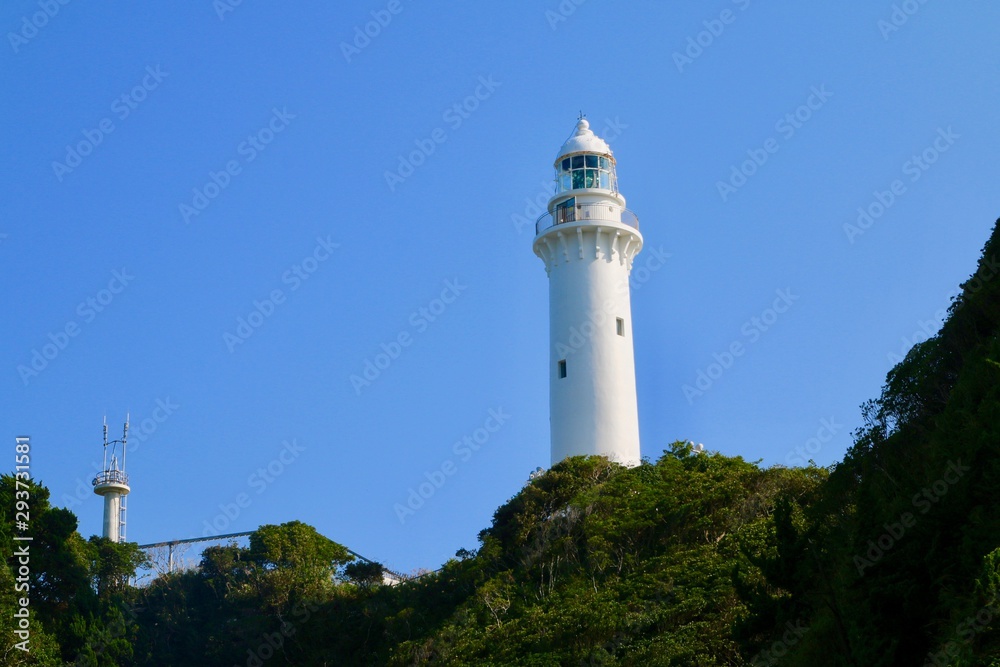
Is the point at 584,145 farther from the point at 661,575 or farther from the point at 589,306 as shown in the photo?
the point at 661,575

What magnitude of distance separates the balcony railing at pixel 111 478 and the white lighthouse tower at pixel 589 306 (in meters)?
14.8


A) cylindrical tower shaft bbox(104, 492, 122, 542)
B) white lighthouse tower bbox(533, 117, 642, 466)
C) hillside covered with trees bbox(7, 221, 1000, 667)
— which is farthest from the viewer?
cylindrical tower shaft bbox(104, 492, 122, 542)

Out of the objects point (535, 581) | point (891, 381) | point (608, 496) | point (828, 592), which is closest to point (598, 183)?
point (608, 496)

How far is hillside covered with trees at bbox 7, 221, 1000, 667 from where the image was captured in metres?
15.5

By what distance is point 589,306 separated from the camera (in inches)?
1378

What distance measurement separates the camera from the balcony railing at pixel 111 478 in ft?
132

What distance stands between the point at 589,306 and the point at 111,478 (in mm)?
16496

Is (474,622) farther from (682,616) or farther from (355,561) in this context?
(355,561)

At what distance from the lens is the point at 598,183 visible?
37344mm

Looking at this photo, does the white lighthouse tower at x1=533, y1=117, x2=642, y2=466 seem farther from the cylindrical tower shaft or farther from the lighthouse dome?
the cylindrical tower shaft

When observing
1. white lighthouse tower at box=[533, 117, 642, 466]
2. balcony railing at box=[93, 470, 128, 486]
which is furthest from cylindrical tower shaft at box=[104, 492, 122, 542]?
white lighthouse tower at box=[533, 117, 642, 466]

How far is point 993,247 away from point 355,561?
2018 centimetres

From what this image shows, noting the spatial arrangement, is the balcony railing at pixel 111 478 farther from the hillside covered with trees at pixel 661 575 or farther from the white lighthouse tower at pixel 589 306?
the white lighthouse tower at pixel 589 306

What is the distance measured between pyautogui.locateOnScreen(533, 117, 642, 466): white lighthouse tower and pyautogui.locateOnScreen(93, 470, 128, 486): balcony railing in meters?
14.8
